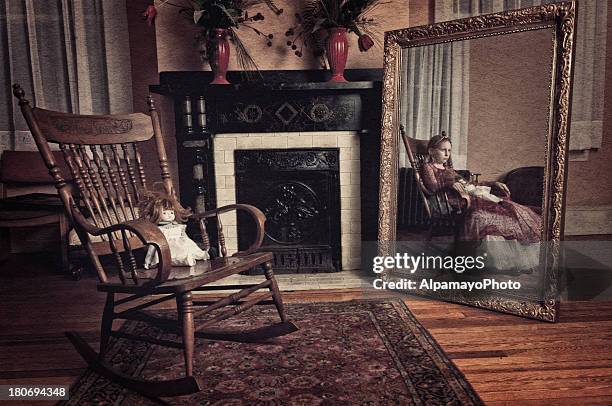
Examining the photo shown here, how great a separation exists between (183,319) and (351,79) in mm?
2145

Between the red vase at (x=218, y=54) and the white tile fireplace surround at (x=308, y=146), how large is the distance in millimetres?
357

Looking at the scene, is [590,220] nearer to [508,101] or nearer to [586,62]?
[586,62]

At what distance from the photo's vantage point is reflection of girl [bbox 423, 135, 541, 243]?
101 inches

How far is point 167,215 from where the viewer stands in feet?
7.66

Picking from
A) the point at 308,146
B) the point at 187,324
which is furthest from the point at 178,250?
the point at 308,146

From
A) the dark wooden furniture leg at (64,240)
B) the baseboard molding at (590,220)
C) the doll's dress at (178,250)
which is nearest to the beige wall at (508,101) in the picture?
the doll's dress at (178,250)

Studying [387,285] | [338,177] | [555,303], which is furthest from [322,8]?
[555,303]

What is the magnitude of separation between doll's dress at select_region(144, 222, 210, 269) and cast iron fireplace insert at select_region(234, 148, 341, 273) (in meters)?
1.02

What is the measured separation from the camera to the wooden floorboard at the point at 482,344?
1.85 meters

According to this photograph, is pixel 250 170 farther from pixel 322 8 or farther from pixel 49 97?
pixel 49 97

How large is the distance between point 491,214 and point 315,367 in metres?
1.26

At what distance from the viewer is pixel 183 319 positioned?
1819 mm

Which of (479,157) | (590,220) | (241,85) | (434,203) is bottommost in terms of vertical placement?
(590,220)

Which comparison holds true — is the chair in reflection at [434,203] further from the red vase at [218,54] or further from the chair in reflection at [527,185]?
the red vase at [218,54]
